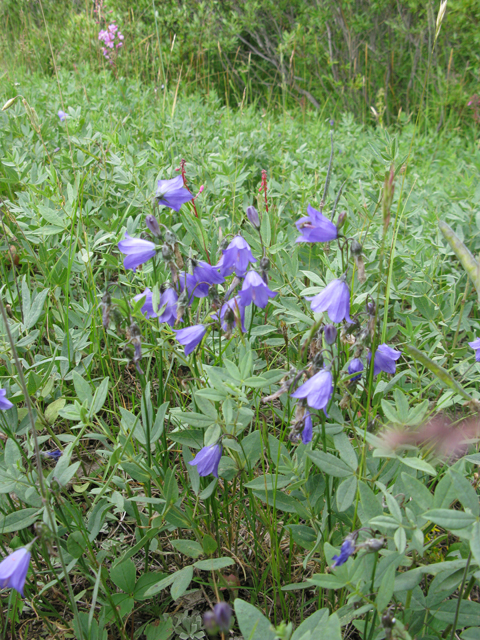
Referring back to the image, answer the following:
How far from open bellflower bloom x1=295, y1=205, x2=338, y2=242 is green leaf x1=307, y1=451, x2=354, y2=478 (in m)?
0.51

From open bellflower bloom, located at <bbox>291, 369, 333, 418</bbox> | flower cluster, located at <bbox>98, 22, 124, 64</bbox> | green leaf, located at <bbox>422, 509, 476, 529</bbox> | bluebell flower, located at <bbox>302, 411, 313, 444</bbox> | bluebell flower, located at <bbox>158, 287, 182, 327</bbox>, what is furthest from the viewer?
flower cluster, located at <bbox>98, 22, 124, 64</bbox>

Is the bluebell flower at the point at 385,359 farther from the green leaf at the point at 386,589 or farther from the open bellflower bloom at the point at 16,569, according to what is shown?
the open bellflower bloom at the point at 16,569

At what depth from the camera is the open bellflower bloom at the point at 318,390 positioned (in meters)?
1.07

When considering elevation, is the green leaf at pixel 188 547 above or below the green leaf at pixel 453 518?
below

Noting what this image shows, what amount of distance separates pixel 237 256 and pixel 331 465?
582 millimetres

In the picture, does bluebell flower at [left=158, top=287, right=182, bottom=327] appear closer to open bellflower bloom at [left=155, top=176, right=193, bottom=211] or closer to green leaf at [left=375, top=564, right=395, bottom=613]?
open bellflower bloom at [left=155, top=176, right=193, bottom=211]

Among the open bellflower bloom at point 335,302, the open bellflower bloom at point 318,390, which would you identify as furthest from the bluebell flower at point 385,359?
the open bellflower bloom at point 318,390

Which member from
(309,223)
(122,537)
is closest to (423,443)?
(309,223)

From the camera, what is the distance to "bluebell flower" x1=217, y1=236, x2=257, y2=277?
4.27 ft

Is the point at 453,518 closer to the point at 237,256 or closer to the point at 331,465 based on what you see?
the point at 331,465

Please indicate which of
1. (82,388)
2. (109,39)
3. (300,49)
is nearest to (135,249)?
(82,388)

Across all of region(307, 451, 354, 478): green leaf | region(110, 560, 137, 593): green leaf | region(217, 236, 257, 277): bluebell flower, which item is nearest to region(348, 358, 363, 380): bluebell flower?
region(307, 451, 354, 478): green leaf

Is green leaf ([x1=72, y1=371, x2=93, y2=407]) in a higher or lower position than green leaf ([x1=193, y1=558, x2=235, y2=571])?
higher

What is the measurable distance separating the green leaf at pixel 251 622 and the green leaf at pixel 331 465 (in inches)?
12.7
